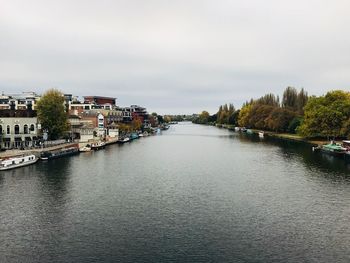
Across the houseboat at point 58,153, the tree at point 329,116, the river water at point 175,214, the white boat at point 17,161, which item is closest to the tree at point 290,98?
the tree at point 329,116

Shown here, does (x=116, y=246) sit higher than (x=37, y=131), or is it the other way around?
(x=37, y=131)

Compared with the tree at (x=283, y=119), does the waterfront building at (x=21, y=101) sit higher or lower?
higher

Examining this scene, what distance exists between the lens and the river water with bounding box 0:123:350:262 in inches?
1291

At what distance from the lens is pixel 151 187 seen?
58219 mm

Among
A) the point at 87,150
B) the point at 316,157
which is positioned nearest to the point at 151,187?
the point at 316,157

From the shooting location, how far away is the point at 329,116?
11725cm

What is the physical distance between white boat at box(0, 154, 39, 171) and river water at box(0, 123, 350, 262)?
2.81m

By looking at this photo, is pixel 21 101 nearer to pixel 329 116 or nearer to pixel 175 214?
pixel 329 116

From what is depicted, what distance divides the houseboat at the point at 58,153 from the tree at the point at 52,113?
313 inches

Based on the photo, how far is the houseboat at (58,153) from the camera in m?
89.7

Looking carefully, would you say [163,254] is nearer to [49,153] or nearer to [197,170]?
[197,170]

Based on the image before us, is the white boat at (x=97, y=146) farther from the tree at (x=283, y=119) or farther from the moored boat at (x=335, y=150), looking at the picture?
the tree at (x=283, y=119)

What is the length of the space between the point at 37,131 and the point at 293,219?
87.2 m

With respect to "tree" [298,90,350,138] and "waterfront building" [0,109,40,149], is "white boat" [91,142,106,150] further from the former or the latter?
"tree" [298,90,350,138]
